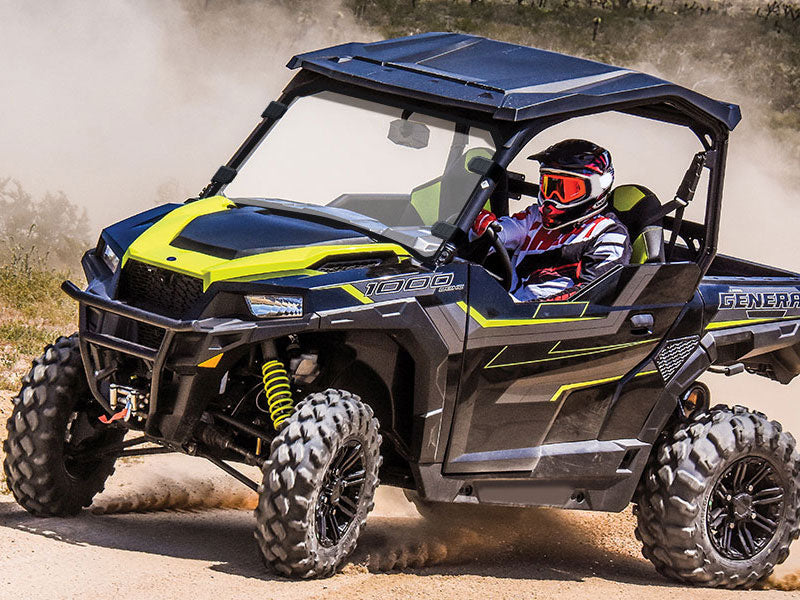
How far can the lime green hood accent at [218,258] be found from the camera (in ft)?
21.1

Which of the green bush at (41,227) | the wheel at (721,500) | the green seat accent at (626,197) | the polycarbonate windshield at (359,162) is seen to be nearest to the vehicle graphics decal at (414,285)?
the polycarbonate windshield at (359,162)

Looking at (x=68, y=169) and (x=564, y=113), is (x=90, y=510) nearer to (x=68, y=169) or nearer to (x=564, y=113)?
(x=564, y=113)

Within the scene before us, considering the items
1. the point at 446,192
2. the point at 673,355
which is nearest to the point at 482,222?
the point at 446,192

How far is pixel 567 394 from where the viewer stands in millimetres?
7473

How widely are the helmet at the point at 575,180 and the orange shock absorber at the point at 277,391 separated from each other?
200cm

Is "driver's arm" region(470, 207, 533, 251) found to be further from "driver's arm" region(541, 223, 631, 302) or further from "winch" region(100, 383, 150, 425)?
"winch" region(100, 383, 150, 425)

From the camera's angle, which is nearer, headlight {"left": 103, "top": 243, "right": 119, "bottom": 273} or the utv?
the utv

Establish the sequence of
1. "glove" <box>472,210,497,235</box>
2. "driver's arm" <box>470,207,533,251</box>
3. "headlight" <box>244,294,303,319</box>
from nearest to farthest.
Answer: "headlight" <box>244,294,303,319</box>
"glove" <box>472,210,497,235</box>
"driver's arm" <box>470,207,533,251</box>

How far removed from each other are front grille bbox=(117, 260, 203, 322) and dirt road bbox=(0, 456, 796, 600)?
111 cm

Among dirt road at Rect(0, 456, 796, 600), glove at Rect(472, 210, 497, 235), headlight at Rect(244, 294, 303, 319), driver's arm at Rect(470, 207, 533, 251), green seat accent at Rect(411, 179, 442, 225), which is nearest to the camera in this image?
dirt road at Rect(0, 456, 796, 600)

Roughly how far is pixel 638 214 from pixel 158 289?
2898 mm

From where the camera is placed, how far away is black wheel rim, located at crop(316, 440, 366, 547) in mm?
6582

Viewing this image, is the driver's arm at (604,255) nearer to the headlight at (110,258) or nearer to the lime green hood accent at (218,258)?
the lime green hood accent at (218,258)

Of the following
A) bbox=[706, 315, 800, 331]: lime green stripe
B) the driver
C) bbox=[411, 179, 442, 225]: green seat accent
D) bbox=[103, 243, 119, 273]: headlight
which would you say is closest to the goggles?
the driver
